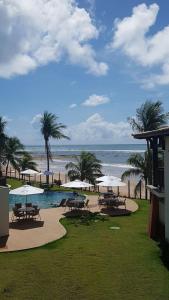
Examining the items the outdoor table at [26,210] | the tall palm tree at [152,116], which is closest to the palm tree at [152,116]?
the tall palm tree at [152,116]

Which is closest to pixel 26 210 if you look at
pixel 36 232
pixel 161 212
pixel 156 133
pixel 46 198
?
pixel 36 232

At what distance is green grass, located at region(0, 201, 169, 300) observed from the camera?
10211mm

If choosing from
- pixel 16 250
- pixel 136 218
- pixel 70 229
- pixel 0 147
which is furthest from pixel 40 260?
pixel 0 147

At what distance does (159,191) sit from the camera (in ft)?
49.5

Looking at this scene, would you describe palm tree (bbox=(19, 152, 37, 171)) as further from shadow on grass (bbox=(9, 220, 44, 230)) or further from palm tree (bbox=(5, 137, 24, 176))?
shadow on grass (bbox=(9, 220, 44, 230))

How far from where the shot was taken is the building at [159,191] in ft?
46.9

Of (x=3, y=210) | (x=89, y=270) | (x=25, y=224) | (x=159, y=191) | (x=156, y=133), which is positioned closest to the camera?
(x=89, y=270)

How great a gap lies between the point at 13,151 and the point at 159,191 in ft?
110

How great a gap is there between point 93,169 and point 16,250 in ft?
75.8

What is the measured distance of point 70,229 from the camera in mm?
18656

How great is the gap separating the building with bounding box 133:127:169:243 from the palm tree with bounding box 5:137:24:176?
1233 inches

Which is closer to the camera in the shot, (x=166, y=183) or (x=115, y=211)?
(x=166, y=183)

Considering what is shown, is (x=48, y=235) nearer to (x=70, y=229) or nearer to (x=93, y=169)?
(x=70, y=229)

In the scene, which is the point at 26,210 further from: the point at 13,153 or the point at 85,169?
the point at 13,153
